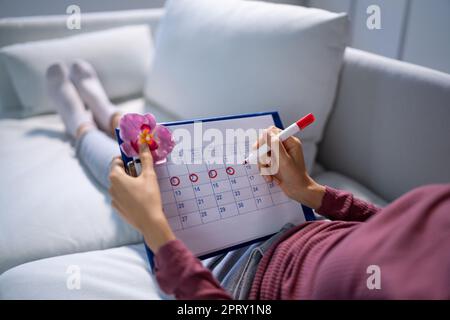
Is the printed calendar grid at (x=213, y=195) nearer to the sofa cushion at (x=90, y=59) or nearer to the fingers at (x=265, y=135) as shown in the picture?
the fingers at (x=265, y=135)

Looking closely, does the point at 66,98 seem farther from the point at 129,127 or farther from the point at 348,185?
the point at 348,185

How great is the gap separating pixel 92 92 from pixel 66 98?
0.08 metres

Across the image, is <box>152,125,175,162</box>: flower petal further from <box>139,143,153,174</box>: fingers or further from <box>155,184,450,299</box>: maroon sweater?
<box>155,184,450,299</box>: maroon sweater

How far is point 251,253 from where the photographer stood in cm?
62

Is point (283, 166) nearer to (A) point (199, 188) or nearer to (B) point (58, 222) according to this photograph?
(A) point (199, 188)

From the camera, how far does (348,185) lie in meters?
0.95

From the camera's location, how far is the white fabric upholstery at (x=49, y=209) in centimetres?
76

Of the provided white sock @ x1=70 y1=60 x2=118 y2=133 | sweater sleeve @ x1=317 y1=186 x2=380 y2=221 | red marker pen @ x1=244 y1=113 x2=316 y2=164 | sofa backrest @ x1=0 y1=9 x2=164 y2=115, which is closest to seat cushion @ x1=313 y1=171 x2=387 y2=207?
sweater sleeve @ x1=317 y1=186 x2=380 y2=221

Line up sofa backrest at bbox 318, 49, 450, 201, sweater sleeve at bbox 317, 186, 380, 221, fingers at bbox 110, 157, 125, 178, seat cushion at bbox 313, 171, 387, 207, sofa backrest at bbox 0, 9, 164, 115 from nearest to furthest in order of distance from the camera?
fingers at bbox 110, 157, 125, 178 → sweater sleeve at bbox 317, 186, 380, 221 → sofa backrest at bbox 318, 49, 450, 201 → seat cushion at bbox 313, 171, 387, 207 → sofa backrest at bbox 0, 9, 164, 115

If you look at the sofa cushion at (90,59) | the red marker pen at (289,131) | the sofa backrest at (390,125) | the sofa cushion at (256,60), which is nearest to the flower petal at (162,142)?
the red marker pen at (289,131)

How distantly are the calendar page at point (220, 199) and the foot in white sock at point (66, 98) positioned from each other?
1.93ft

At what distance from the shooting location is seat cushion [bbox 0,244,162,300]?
0.62 meters

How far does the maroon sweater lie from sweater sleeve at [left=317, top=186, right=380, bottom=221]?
0.11m
